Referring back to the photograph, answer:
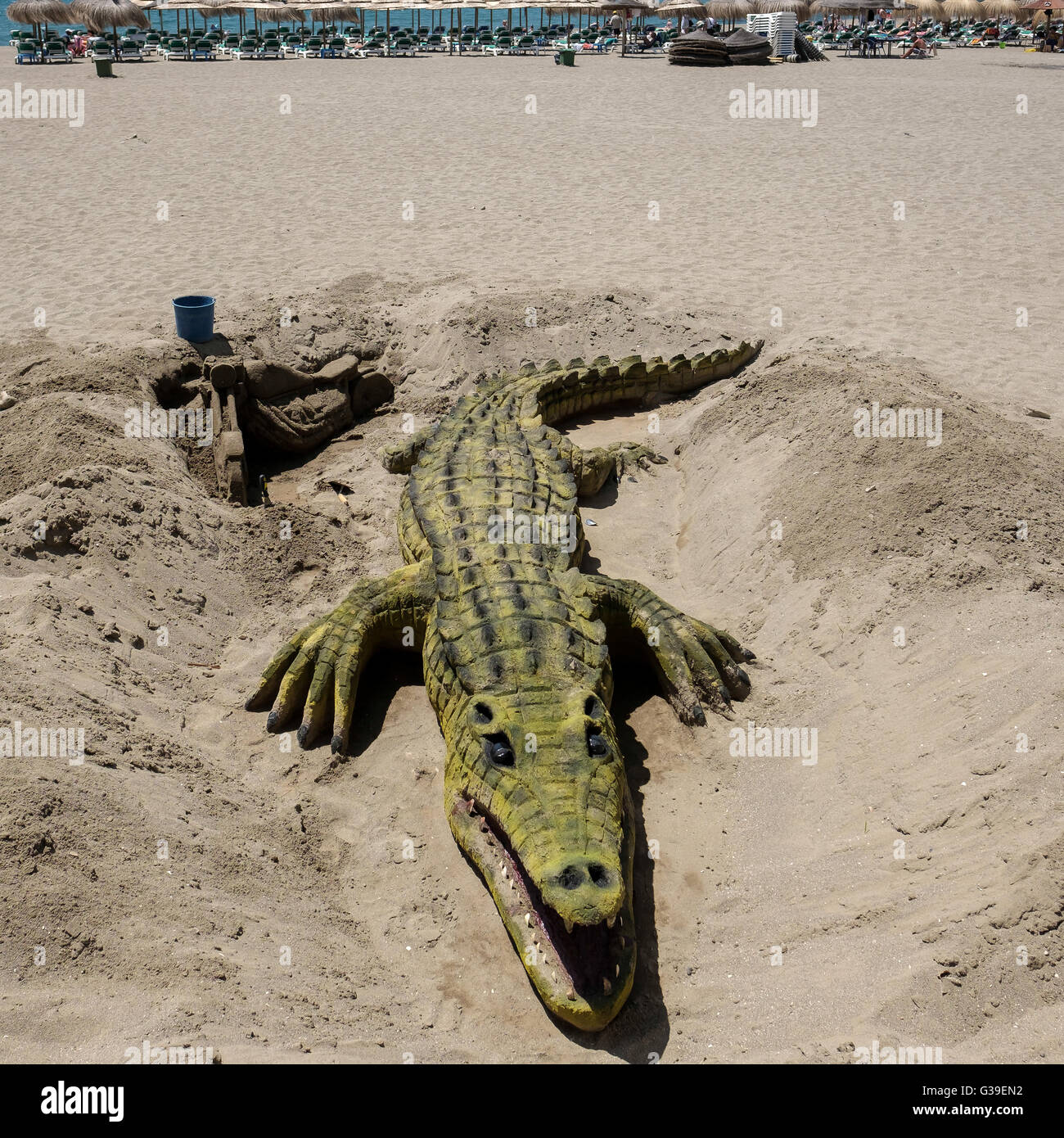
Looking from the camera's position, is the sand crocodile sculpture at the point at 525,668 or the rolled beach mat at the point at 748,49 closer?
the sand crocodile sculpture at the point at 525,668

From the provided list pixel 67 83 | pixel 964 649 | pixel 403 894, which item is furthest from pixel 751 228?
pixel 67 83

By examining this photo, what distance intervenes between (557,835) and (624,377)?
22.0ft

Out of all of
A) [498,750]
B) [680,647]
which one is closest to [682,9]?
[680,647]

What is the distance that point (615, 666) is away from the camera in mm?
6383

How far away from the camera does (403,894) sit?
185 inches

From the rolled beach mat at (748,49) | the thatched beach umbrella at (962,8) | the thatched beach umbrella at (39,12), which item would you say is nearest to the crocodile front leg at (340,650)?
the rolled beach mat at (748,49)

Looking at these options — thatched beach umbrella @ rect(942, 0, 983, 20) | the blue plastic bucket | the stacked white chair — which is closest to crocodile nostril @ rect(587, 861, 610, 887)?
the blue plastic bucket

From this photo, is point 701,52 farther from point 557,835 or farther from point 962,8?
point 557,835

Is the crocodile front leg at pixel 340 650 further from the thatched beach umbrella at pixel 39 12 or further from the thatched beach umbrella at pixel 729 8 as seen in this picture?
the thatched beach umbrella at pixel 729 8

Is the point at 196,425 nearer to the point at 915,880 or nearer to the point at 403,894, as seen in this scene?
the point at 403,894

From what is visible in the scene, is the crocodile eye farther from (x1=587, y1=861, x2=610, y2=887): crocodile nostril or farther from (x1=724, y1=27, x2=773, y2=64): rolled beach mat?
(x1=724, y1=27, x2=773, y2=64): rolled beach mat

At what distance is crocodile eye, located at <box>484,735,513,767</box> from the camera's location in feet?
14.7

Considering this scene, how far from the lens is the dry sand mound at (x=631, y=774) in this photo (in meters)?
3.82

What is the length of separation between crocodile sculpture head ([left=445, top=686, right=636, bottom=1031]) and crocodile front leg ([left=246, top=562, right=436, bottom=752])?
43.5 inches
